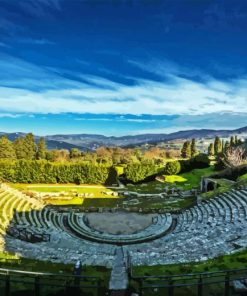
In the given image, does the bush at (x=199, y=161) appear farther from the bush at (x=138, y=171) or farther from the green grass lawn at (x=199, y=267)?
the green grass lawn at (x=199, y=267)

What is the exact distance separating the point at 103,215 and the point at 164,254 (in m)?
15.0

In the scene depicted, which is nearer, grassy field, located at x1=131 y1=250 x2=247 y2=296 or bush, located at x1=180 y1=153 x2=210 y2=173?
grassy field, located at x1=131 y1=250 x2=247 y2=296

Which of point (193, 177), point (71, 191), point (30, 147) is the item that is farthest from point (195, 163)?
point (30, 147)

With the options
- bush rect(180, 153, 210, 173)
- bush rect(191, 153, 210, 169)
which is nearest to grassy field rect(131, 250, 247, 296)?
bush rect(180, 153, 210, 173)

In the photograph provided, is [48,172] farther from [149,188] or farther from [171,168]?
[171,168]

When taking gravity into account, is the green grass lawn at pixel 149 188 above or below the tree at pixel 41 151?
below

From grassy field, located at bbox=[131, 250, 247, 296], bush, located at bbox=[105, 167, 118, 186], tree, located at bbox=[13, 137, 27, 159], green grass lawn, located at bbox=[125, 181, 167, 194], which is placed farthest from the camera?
tree, located at bbox=[13, 137, 27, 159]

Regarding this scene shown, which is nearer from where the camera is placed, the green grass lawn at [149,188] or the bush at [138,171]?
the green grass lawn at [149,188]

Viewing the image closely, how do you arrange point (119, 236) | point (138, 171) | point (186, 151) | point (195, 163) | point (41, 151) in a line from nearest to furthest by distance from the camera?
point (119, 236) < point (138, 171) < point (195, 163) < point (41, 151) < point (186, 151)

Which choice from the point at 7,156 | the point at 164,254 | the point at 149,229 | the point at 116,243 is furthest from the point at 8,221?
the point at 7,156

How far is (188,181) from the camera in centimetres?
5631

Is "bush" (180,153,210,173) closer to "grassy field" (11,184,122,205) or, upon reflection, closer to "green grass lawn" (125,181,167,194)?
"green grass lawn" (125,181,167,194)

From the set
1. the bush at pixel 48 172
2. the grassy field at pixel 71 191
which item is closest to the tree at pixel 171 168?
the bush at pixel 48 172

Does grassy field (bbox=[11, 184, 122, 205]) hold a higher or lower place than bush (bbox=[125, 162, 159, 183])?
lower
